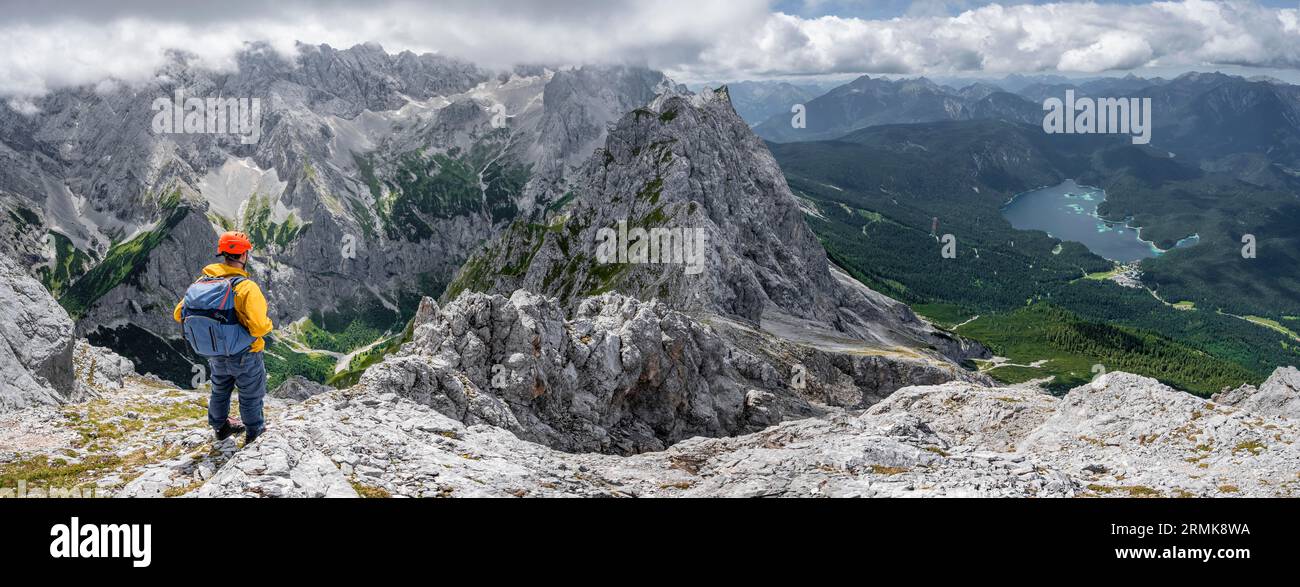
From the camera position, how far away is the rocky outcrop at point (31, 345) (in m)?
34.4

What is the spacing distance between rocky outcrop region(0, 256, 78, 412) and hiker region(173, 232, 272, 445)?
71.5 ft

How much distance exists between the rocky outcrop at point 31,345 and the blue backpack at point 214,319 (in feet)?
73.7

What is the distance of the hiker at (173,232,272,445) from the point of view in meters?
17.9

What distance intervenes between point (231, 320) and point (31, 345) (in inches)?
1227

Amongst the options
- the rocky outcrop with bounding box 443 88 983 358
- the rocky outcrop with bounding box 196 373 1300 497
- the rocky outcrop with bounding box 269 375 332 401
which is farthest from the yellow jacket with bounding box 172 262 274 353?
the rocky outcrop with bounding box 443 88 983 358

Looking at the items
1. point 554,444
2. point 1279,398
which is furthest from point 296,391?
point 1279,398

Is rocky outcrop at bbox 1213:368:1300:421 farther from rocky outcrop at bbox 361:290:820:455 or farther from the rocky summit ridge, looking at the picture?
rocky outcrop at bbox 361:290:820:455

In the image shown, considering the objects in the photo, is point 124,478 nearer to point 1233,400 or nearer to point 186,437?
point 186,437
